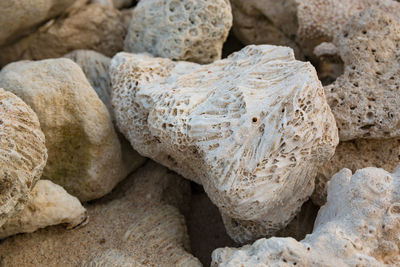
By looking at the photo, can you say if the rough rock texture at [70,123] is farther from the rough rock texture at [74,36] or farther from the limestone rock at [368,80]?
the limestone rock at [368,80]

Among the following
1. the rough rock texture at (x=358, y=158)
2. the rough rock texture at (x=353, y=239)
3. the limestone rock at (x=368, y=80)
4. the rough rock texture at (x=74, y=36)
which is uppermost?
the rough rock texture at (x=74, y=36)

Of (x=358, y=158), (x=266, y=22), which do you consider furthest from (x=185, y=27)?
(x=358, y=158)

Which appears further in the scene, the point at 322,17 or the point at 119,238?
the point at 322,17

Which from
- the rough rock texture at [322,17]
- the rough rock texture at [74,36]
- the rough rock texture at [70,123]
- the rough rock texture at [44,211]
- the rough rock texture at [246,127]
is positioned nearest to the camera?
the rough rock texture at [246,127]

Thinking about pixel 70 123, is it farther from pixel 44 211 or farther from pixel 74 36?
A: pixel 74 36

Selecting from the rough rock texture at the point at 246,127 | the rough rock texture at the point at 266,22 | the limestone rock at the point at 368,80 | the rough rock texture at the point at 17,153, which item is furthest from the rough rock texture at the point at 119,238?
the rough rock texture at the point at 266,22

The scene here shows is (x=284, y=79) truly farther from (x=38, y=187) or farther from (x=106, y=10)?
(x=106, y=10)
